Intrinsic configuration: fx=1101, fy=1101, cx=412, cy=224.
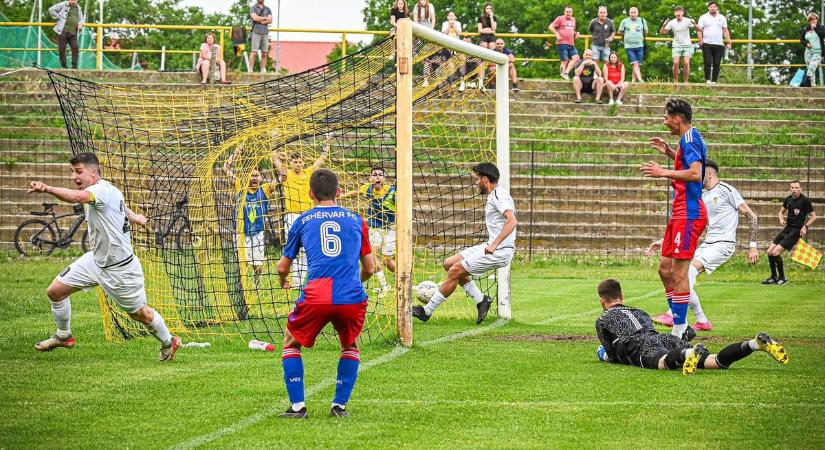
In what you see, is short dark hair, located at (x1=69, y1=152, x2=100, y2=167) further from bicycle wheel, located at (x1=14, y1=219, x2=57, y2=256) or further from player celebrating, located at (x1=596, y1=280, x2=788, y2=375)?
bicycle wheel, located at (x1=14, y1=219, x2=57, y2=256)

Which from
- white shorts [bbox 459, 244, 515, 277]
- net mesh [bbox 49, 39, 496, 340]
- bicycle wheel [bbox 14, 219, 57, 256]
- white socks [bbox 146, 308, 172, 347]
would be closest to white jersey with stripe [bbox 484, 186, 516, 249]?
white shorts [bbox 459, 244, 515, 277]

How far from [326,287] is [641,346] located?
147 inches

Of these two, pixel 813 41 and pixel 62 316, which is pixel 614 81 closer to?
pixel 813 41

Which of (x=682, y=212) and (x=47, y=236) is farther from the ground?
(x=682, y=212)

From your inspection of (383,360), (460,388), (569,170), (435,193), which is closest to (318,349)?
(383,360)

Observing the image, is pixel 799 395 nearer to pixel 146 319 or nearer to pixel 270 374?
pixel 270 374

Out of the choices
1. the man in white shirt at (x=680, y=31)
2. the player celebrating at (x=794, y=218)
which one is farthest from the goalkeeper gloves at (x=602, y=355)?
the man in white shirt at (x=680, y=31)

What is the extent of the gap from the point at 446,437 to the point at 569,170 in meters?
23.1

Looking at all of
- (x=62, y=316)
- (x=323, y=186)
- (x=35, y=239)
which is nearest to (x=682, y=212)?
(x=323, y=186)

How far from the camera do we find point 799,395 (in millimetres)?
8617

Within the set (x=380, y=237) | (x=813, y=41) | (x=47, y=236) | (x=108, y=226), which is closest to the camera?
(x=108, y=226)

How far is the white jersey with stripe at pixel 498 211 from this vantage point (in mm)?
13062

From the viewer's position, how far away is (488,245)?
12.8 m

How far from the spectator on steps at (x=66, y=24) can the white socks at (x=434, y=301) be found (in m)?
21.4
